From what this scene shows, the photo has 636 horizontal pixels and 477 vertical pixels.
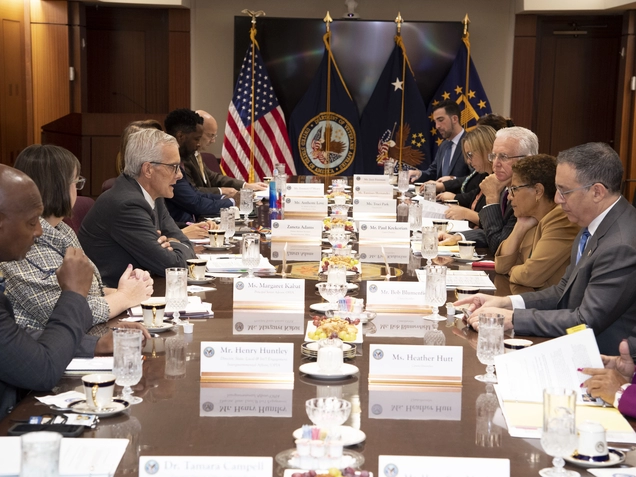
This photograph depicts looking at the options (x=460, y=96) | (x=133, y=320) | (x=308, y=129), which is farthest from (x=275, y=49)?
(x=133, y=320)

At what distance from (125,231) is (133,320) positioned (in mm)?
1015

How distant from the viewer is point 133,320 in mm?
2836

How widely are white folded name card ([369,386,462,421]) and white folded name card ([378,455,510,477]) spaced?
0.40 metres

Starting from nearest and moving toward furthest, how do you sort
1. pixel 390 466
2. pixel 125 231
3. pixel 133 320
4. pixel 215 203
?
pixel 390 466
pixel 133 320
pixel 125 231
pixel 215 203

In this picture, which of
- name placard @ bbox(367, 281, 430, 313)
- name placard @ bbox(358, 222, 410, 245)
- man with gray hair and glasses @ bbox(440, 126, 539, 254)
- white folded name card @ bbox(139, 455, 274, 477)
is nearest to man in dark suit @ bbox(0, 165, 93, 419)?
white folded name card @ bbox(139, 455, 274, 477)

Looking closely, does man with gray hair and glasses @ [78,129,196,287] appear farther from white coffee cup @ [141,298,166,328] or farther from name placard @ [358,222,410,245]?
white coffee cup @ [141,298,166,328]

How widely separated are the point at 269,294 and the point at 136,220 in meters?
1.04

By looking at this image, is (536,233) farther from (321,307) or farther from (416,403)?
(416,403)

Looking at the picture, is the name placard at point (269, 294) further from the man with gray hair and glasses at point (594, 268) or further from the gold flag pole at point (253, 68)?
the gold flag pole at point (253, 68)

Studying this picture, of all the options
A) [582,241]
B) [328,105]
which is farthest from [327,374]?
[328,105]

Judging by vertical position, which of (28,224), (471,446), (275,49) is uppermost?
(275,49)

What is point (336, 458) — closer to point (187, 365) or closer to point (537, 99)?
point (187, 365)

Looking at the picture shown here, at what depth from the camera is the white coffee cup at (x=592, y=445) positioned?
1751 millimetres

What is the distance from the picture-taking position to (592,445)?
1.75 meters
